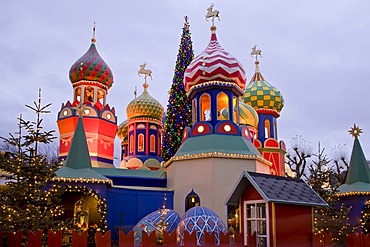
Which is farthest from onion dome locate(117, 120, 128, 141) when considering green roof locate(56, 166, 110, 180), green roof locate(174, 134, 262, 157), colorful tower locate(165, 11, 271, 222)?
green roof locate(56, 166, 110, 180)

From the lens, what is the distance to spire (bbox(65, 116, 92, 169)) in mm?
16891

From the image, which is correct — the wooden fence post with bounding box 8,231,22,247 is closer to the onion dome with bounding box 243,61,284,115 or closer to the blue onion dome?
the blue onion dome

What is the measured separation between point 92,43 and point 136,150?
24.6 feet

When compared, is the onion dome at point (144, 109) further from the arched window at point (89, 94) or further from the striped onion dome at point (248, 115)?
the striped onion dome at point (248, 115)

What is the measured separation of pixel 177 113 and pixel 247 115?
4014 millimetres

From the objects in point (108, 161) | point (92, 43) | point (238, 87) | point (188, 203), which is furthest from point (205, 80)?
point (92, 43)

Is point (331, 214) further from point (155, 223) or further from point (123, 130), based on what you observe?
point (123, 130)

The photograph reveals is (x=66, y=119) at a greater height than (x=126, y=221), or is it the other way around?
(x=66, y=119)

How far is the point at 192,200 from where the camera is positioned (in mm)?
17594

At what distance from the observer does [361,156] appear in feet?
64.2

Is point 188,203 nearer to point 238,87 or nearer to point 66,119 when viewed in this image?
point 238,87

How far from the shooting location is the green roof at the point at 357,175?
727 inches

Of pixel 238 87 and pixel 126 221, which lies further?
pixel 238 87

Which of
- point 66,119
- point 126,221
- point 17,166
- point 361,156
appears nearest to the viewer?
point 17,166
